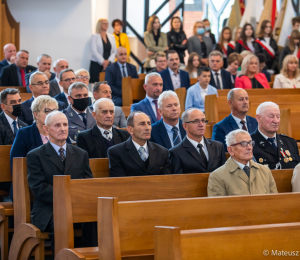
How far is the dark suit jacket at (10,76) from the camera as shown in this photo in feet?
20.3

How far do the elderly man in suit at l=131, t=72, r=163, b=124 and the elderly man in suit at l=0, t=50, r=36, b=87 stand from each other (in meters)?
2.11

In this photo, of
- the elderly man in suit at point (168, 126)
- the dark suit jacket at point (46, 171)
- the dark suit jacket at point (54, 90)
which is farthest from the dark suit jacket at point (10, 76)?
the dark suit jacket at point (46, 171)

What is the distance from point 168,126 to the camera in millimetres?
4012

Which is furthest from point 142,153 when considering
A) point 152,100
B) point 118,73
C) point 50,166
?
point 118,73

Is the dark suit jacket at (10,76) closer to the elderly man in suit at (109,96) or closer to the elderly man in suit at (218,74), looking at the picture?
the elderly man in suit at (109,96)

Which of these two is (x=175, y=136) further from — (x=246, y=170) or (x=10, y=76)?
(x=10, y=76)

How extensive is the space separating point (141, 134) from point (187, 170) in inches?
16.6

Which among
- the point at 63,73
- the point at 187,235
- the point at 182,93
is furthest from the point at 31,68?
the point at 187,235

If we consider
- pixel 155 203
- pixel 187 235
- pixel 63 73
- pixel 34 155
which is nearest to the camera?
pixel 187 235

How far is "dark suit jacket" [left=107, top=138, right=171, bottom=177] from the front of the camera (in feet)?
10.8

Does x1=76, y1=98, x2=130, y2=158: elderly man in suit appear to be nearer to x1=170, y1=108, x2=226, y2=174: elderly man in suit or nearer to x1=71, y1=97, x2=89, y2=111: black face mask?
x1=71, y1=97, x2=89, y2=111: black face mask

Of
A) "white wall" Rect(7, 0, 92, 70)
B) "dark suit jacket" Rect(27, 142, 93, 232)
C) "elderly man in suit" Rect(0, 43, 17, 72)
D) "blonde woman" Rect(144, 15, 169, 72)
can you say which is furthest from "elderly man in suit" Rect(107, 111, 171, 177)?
"blonde woman" Rect(144, 15, 169, 72)

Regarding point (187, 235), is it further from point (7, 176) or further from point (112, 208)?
point (7, 176)

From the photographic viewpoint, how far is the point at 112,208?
7.01ft
